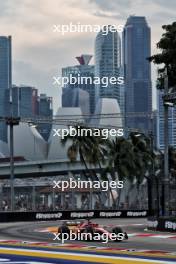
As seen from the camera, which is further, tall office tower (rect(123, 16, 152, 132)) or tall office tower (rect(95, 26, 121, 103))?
tall office tower (rect(123, 16, 152, 132))

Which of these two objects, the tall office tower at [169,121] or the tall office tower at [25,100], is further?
the tall office tower at [25,100]

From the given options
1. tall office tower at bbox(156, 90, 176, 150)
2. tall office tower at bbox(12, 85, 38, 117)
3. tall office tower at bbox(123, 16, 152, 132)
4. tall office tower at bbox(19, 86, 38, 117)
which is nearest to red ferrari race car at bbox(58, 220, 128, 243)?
tall office tower at bbox(156, 90, 176, 150)

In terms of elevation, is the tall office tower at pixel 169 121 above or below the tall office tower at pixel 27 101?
below

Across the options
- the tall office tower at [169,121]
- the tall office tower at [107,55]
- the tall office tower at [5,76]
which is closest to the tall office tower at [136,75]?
the tall office tower at [169,121]

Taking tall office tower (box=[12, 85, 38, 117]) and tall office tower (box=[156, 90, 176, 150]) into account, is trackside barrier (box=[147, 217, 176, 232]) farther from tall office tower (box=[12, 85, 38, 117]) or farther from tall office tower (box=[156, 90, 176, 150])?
tall office tower (box=[12, 85, 38, 117])

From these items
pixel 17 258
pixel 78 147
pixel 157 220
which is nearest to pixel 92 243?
pixel 17 258

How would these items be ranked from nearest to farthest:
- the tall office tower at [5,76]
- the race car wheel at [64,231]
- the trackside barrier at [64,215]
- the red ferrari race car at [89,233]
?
the red ferrari race car at [89,233] → the race car wheel at [64,231] → the trackside barrier at [64,215] → the tall office tower at [5,76]

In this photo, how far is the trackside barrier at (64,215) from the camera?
171ft

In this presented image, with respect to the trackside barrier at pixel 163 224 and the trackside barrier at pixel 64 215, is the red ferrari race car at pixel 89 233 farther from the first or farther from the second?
the trackside barrier at pixel 64 215

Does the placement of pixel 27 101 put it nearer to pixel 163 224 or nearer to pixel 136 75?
pixel 136 75

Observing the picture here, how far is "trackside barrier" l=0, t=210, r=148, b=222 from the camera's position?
5201 centimetres

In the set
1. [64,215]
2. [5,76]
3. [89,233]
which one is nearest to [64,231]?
[89,233]

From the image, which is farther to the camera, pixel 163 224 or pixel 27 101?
pixel 27 101

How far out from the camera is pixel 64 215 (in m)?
55.8
